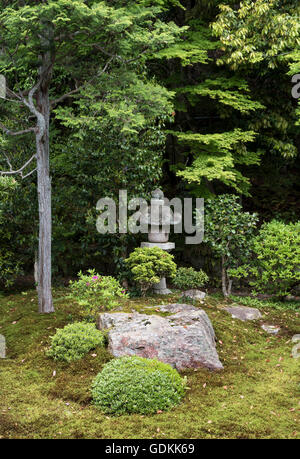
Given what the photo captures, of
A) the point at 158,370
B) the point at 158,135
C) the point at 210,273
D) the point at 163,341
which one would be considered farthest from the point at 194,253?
the point at 158,370

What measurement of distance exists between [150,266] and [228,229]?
2.08 metres

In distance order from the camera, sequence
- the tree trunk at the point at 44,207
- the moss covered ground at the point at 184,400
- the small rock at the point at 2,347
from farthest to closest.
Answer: the tree trunk at the point at 44,207 < the small rock at the point at 2,347 < the moss covered ground at the point at 184,400

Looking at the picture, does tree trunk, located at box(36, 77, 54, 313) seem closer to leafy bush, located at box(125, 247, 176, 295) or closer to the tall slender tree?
the tall slender tree

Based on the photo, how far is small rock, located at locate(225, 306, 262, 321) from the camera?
8016 millimetres

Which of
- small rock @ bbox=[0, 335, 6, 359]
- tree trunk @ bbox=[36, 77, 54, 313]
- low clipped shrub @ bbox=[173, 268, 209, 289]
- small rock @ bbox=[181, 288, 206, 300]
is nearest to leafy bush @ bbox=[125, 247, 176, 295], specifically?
low clipped shrub @ bbox=[173, 268, 209, 289]

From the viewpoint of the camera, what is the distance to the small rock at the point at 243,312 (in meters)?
8.02

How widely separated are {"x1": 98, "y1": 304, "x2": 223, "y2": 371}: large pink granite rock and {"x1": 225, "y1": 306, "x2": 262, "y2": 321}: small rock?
206cm

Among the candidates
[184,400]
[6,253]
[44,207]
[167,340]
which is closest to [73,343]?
[167,340]

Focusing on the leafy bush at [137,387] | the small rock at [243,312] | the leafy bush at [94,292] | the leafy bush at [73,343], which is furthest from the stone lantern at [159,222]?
the leafy bush at [137,387]

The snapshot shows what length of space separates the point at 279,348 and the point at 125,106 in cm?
433

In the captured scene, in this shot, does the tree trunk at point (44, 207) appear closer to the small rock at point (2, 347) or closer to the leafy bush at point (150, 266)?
the small rock at point (2, 347)

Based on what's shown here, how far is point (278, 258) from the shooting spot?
8977mm

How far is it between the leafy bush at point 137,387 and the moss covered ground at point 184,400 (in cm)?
11

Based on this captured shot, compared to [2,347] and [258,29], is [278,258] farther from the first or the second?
[2,347]
